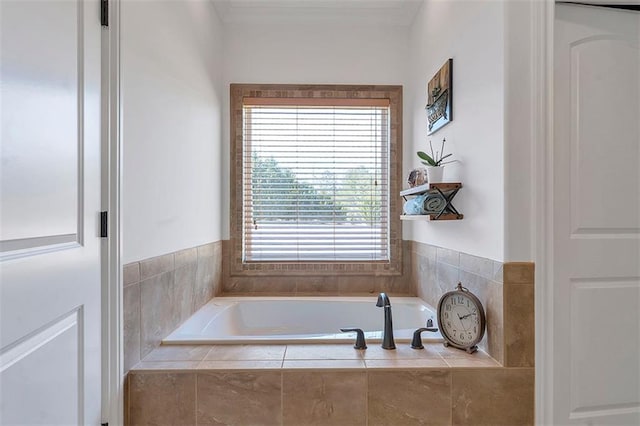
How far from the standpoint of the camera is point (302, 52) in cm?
272

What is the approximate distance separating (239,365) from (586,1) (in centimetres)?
204

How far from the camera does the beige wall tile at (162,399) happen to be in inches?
54.2

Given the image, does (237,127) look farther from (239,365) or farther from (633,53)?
(633,53)

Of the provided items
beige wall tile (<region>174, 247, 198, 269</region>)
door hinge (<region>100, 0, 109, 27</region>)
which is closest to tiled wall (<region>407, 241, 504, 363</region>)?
beige wall tile (<region>174, 247, 198, 269</region>)

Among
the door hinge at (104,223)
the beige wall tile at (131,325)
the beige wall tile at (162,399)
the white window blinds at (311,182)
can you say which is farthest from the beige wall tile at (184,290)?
the white window blinds at (311,182)

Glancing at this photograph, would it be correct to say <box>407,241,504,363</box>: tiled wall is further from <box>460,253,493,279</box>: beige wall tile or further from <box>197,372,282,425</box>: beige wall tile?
<box>197,372,282,425</box>: beige wall tile

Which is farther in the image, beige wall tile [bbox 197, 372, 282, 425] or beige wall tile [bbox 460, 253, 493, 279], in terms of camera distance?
beige wall tile [bbox 460, 253, 493, 279]

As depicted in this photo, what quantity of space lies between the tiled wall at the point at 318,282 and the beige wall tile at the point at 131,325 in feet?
4.18

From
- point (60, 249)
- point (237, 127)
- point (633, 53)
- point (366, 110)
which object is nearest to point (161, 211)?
point (60, 249)

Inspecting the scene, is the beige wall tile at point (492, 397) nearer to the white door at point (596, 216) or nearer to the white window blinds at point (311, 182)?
the white door at point (596, 216)

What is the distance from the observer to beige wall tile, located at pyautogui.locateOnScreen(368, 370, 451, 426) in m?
1.38

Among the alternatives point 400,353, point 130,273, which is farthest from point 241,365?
point 400,353

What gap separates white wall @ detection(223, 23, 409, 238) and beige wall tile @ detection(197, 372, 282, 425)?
4.83ft

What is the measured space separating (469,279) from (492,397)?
0.51 metres
